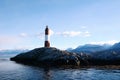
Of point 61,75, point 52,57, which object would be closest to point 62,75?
point 61,75

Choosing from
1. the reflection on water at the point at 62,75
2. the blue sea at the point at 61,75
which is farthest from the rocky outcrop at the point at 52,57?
the reflection on water at the point at 62,75

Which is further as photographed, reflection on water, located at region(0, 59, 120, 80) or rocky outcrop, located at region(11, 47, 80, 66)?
rocky outcrop, located at region(11, 47, 80, 66)

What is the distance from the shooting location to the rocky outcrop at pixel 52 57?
87.1 m

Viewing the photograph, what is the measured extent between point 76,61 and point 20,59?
39208 millimetres

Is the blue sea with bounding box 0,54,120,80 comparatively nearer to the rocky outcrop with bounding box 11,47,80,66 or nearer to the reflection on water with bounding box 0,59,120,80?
the reflection on water with bounding box 0,59,120,80

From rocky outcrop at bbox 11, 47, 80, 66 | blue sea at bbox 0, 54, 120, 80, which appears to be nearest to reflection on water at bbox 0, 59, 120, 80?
blue sea at bbox 0, 54, 120, 80

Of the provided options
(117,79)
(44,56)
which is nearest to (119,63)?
(44,56)

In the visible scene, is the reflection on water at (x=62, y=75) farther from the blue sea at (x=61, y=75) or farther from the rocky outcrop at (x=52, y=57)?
the rocky outcrop at (x=52, y=57)

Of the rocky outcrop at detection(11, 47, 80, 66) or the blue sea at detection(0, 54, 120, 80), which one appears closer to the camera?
the blue sea at detection(0, 54, 120, 80)

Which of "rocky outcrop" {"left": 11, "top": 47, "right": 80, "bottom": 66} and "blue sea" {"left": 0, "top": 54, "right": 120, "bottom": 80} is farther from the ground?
"rocky outcrop" {"left": 11, "top": 47, "right": 80, "bottom": 66}

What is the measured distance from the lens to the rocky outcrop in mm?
87125

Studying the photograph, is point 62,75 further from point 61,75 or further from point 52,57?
point 52,57

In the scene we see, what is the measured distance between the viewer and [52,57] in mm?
91688

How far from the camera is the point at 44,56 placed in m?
97.7
